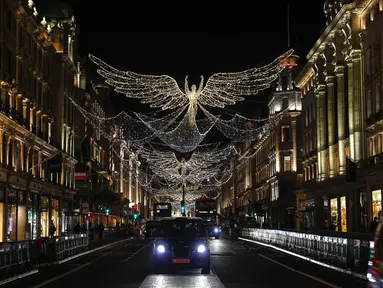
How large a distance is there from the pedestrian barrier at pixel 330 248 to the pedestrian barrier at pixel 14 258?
11.7 meters

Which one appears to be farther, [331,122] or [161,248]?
[331,122]

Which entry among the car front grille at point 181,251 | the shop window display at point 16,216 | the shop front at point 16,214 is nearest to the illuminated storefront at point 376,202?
the shop front at point 16,214

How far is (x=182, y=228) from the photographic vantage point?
28016 millimetres

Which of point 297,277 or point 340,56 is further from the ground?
point 340,56

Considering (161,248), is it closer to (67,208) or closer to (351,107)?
(351,107)

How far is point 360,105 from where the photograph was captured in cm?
6116

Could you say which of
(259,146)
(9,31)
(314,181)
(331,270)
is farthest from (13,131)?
(259,146)

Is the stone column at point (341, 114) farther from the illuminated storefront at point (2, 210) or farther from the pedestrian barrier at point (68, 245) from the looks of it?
the illuminated storefront at point (2, 210)

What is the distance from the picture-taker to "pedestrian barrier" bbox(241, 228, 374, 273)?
25.4 metres

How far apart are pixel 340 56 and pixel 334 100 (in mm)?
5996

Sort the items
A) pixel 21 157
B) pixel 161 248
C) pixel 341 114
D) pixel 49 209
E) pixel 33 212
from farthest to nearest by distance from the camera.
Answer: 1. pixel 49 209
2. pixel 341 114
3. pixel 33 212
4. pixel 21 157
5. pixel 161 248

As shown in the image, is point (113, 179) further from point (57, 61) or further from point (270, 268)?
point (270, 268)

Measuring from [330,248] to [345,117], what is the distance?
3759 cm

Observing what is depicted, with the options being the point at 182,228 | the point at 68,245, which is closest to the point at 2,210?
the point at 68,245
